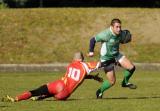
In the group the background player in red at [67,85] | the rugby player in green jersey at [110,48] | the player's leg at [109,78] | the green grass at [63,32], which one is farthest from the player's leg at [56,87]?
the green grass at [63,32]

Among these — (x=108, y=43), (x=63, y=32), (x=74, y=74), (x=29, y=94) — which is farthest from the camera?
(x=63, y=32)

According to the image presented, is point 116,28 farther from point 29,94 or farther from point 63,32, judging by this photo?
point 63,32

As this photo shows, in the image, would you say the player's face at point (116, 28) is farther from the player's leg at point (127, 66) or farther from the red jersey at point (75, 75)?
the red jersey at point (75, 75)

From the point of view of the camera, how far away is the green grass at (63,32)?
108 ft

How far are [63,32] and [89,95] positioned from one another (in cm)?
1699

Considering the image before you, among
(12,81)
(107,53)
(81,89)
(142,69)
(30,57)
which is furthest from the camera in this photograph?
(30,57)

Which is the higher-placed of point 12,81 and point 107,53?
point 107,53

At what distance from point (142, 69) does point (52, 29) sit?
6838 mm

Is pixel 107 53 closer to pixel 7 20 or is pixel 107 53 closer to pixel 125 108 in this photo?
pixel 125 108

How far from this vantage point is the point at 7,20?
35875mm

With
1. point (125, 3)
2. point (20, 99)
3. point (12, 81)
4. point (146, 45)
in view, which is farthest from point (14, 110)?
point (125, 3)

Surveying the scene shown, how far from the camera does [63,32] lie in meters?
35.3

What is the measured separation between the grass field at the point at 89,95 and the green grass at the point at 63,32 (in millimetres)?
4443

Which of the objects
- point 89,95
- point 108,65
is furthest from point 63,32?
point 108,65
